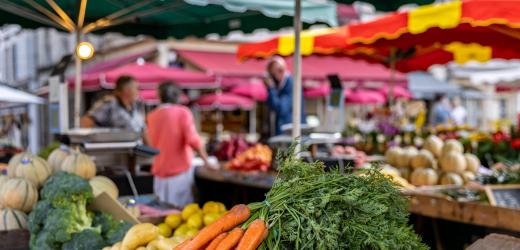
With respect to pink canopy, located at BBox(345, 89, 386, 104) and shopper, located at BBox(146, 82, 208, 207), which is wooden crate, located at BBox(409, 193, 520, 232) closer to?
shopper, located at BBox(146, 82, 208, 207)

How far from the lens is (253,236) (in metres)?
2.00

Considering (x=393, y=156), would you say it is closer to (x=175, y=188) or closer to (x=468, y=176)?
(x=468, y=176)

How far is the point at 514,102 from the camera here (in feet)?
93.8

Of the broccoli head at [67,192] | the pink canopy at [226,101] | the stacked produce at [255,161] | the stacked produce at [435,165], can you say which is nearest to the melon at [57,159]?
the broccoli head at [67,192]

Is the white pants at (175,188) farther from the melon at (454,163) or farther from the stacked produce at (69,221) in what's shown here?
the stacked produce at (69,221)

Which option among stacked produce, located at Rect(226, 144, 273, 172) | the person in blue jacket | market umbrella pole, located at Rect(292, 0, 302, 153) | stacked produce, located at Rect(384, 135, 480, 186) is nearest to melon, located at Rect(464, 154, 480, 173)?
stacked produce, located at Rect(384, 135, 480, 186)

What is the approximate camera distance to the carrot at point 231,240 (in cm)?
207

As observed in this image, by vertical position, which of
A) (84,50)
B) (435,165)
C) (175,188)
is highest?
(84,50)

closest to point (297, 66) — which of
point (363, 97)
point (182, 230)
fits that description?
point (182, 230)

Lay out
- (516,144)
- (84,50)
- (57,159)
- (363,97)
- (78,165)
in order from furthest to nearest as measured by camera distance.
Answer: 1. (363,97)
2. (516,144)
3. (84,50)
4. (57,159)
5. (78,165)

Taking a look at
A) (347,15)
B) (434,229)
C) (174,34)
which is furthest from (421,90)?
(434,229)

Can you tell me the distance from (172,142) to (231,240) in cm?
402

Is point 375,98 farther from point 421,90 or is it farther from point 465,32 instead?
point 465,32

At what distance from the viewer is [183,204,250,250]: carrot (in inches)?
84.7
